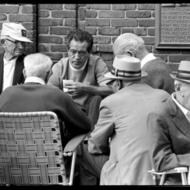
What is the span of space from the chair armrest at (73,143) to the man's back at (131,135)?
526mm

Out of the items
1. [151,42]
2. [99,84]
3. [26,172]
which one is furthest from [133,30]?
[26,172]

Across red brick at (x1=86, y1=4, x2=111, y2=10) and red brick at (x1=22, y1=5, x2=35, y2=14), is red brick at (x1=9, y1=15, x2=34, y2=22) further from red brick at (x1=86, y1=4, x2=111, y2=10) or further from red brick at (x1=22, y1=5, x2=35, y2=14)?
red brick at (x1=86, y1=4, x2=111, y2=10)

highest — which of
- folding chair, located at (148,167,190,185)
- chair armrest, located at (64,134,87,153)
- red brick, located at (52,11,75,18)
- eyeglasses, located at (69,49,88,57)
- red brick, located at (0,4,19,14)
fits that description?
red brick, located at (0,4,19,14)

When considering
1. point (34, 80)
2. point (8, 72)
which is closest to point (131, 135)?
point (34, 80)

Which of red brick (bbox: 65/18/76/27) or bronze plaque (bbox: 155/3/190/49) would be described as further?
red brick (bbox: 65/18/76/27)

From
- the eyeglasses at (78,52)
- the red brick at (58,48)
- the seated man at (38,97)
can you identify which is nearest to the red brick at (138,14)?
the red brick at (58,48)

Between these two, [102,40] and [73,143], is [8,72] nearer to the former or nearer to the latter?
[102,40]

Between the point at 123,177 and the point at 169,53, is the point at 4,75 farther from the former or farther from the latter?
the point at 123,177

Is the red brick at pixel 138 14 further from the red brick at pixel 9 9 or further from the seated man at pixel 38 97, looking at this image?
the seated man at pixel 38 97

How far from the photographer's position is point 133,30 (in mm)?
8180

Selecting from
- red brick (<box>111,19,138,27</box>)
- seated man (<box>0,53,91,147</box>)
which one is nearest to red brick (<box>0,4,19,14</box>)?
red brick (<box>111,19,138,27</box>)

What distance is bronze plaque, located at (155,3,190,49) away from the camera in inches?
318

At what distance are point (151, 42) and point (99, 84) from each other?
134 centimetres

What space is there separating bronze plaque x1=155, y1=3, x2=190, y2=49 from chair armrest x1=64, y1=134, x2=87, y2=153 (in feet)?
7.81
